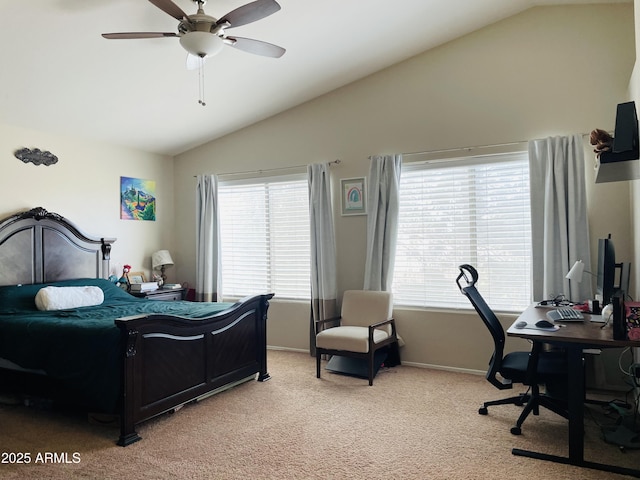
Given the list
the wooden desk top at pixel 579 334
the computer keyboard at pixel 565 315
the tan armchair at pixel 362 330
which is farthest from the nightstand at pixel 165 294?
the computer keyboard at pixel 565 315

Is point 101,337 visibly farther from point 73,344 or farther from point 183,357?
point 183,357

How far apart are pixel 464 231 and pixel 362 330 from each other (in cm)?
143

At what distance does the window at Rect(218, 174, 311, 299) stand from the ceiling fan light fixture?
2.50 metres

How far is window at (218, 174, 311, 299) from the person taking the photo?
530 centimetres

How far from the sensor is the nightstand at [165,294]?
16.8 feet

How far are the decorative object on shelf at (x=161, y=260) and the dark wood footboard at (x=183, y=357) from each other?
79.7 inches

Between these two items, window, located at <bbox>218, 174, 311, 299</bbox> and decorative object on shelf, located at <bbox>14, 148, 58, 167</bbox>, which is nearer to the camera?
decorative object on shelf, located at <bbox>14, 148, 58, 167</bbox>

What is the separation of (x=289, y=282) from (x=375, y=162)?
179 centimetres

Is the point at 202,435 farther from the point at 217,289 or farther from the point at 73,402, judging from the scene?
the point at 217,289

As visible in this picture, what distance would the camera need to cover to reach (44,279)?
14.5ft

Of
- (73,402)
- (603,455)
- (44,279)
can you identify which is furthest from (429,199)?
(44,279)

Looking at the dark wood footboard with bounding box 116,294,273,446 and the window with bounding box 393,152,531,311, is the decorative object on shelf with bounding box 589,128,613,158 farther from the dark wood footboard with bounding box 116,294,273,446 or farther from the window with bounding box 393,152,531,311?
the dark wood footboard with bounding box 116,294,273,446

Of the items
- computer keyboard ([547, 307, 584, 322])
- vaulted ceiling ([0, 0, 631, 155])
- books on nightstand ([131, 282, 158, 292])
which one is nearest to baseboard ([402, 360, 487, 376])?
computer keyboard ([547, 307, 584, 322])

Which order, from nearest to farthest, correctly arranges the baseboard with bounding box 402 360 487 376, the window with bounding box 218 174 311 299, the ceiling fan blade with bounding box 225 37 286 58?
the ceiling fan blade with bounding box 225 37 286 58 < the baseboard with bounding box 402 360 487 376 < the window with bounding box 218 174 311 299
